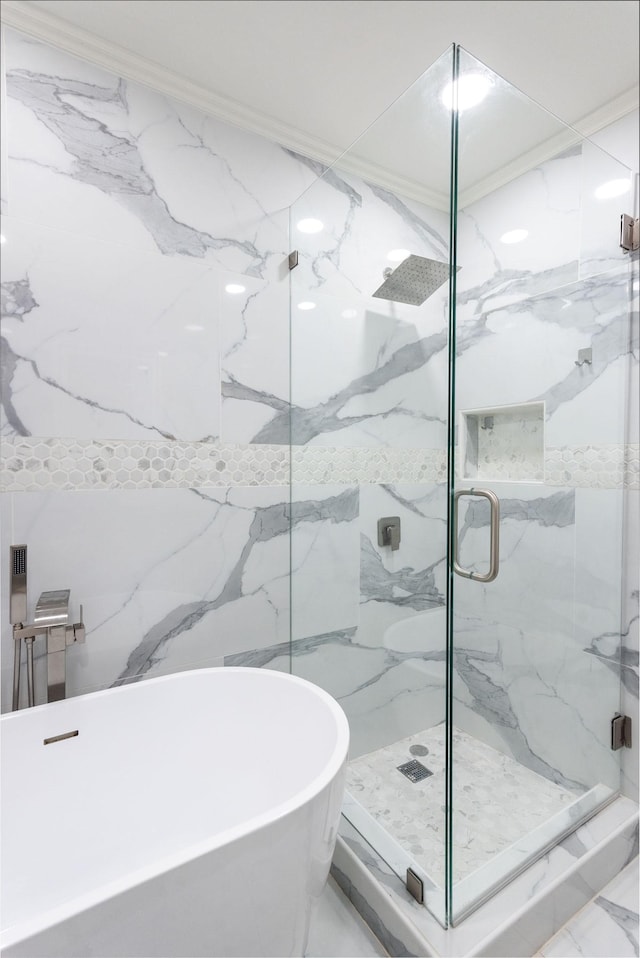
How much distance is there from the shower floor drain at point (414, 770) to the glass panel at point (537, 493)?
0.49 ft

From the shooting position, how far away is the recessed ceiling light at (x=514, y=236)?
1335mm

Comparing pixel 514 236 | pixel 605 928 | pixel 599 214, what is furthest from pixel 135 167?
→ pixel 605 928

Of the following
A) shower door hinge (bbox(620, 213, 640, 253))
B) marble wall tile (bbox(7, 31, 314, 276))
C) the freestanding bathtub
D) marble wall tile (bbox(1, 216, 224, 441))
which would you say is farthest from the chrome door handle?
marble wall tile (bbox(7, 31, 314, 276))

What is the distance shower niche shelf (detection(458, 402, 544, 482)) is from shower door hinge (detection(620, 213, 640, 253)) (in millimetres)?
626

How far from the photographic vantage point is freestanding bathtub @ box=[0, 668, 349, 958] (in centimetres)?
71

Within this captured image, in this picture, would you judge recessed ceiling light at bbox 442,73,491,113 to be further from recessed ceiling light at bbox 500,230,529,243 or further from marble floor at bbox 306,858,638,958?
marble floor at bbox 306,858,638,958

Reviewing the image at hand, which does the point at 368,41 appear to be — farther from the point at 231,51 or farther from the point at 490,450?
the point at 490,450

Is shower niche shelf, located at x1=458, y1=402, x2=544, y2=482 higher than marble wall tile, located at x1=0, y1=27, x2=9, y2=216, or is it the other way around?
marble wall tile, located at x1=0, y1=27, x2=9, y2=216

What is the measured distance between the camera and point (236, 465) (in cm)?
162

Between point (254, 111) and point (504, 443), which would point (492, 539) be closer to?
point (504, 443)

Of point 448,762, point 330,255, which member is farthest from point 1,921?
point 330,255

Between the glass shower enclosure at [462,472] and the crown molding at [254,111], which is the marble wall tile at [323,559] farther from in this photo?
the crown molding at [254,111]

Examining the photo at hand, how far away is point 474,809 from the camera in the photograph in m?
1.33

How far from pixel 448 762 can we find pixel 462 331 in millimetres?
1072
